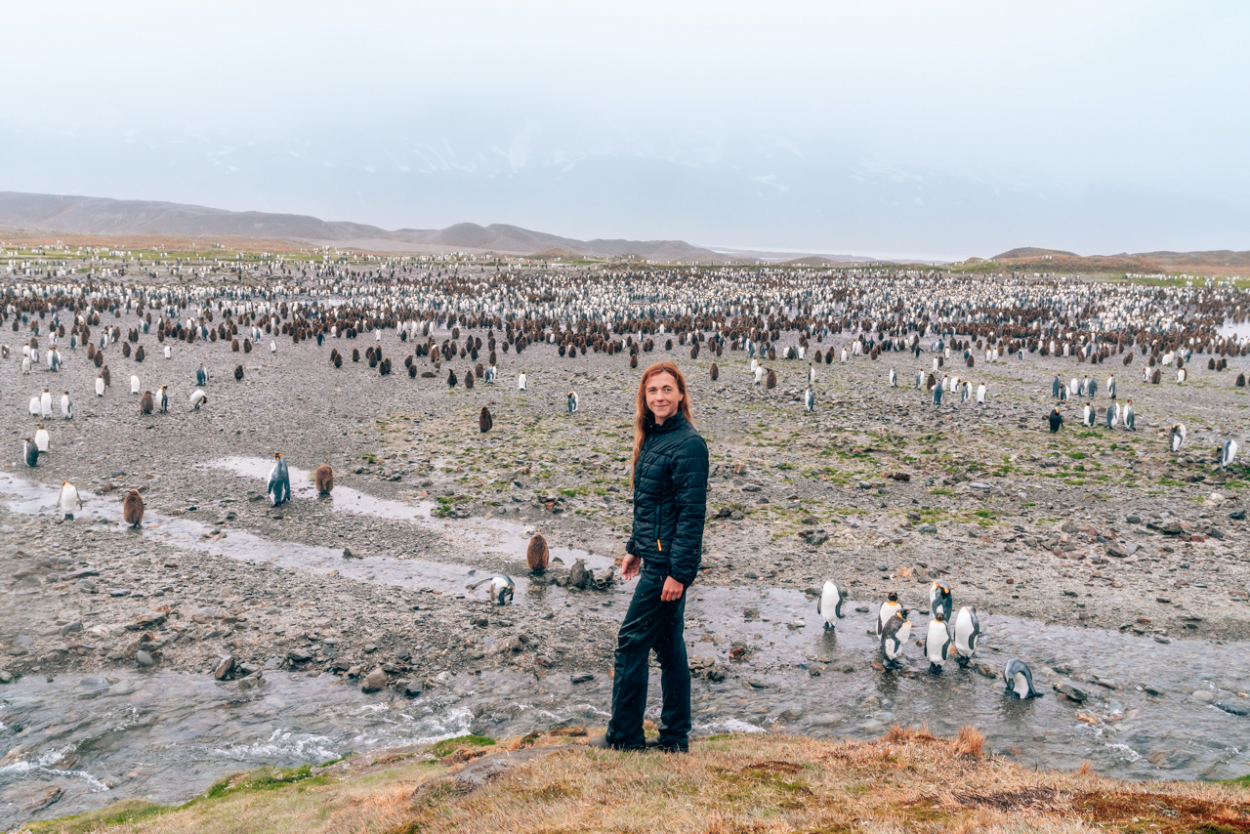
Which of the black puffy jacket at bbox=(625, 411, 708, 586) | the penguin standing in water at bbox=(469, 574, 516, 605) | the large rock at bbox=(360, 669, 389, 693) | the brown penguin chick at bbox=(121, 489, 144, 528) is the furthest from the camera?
the brown penguin chick at bbox=(121, 489, 144, 528)

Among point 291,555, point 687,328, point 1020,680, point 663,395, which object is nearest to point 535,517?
point 291,555

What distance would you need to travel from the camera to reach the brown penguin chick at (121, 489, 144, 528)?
985cm

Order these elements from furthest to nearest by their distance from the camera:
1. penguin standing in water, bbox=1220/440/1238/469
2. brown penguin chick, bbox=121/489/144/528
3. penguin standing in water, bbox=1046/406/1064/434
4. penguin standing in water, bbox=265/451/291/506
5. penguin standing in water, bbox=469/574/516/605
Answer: penguin standing in water, bbox=1046/406/1064/434, penguin standing in water, bbox=1220/440/1238/469, penguin standing in water, bbox=265/451/291/506, brown penguin chick, bbox=121/489/144/528, penguin standing in water, bbox=469/574/516/605

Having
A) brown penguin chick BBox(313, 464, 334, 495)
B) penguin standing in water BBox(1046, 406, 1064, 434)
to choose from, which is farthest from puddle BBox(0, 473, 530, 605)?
penguin standing in water BBox(1046, 406, 1064, 434)

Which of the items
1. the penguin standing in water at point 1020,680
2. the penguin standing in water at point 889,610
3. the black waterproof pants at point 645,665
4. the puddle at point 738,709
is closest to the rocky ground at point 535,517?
the puddle at point 738,709

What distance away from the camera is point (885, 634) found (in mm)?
6930

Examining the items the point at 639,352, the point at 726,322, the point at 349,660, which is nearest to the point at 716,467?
the point at 349,660

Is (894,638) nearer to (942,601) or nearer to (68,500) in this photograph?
(942,601)

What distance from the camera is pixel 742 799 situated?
4.04 metres

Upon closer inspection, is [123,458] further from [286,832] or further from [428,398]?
[286,832]

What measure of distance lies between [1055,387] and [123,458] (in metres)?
20.6

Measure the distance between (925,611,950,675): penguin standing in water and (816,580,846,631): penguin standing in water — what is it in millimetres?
996

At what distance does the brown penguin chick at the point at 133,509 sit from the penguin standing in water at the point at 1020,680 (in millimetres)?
10216

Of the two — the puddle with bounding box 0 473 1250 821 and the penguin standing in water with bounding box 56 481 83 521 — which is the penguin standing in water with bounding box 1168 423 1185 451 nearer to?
the puddle with bounding box 0 473 1250 821
